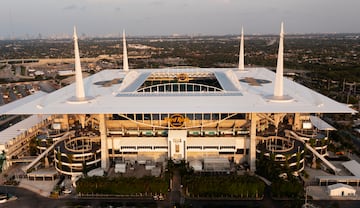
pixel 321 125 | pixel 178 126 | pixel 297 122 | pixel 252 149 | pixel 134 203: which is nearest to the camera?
pixel 134 203

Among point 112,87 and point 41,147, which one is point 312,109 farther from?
point 41,147

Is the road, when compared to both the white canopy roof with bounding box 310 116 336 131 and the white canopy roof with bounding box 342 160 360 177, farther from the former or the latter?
the white canopy roof with bounding box 310 116 336 131

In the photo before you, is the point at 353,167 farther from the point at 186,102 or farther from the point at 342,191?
the point at 186,102

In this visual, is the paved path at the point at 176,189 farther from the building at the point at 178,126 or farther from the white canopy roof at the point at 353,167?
the white canopy roof at the point at 353,167

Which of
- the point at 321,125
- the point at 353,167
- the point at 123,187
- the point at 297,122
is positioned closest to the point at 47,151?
the point at 123,187

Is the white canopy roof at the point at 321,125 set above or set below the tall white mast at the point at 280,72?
below

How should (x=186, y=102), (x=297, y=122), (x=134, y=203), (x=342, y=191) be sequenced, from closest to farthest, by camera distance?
(x=134, y=203)
(x=342, y=191)
(x=186, y=102)
(x=297, y=122)

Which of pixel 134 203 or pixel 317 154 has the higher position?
pixel 317 154

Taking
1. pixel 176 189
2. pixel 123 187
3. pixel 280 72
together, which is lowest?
pixel 176 189

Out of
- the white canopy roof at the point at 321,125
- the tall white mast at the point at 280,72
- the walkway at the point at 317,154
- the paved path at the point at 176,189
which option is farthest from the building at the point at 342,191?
the paved path at the point at 176,189

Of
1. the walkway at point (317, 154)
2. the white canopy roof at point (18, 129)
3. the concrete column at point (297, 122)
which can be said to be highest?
the concrete column at point (297, 122)

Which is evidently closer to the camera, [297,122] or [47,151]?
[47,151]
